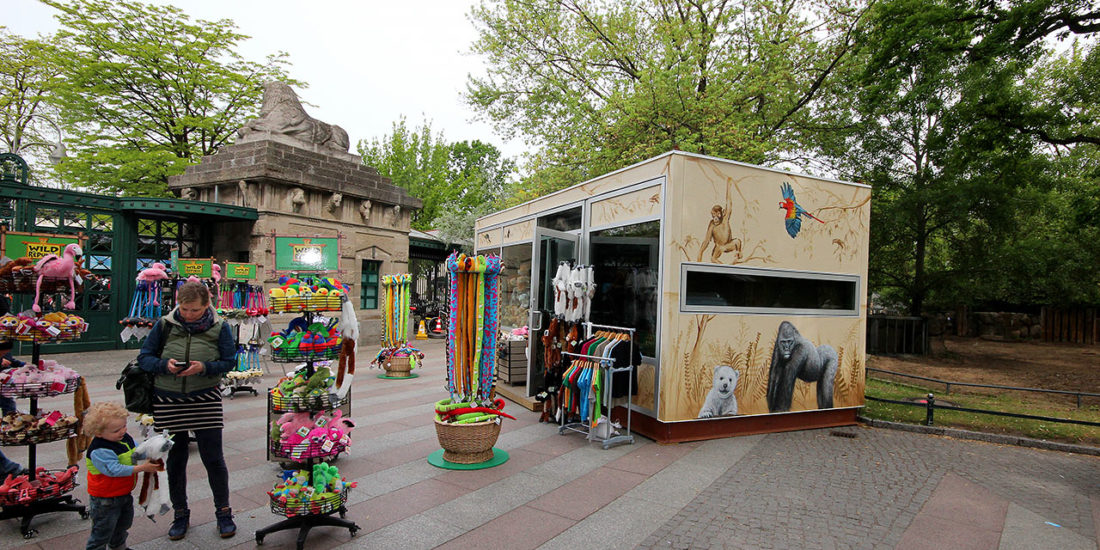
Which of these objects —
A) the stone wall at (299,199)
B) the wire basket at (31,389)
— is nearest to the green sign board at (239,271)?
the stone wall at (299,199)

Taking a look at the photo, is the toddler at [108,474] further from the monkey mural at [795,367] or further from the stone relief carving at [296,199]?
the stone relief carving at [296,199]

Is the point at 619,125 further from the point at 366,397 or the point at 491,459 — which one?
the point at 491,459

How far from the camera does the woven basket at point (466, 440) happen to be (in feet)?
18.5

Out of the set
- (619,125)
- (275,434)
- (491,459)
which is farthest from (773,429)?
(619,125)

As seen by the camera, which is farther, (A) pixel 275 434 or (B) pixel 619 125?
(B) pixel 619 125

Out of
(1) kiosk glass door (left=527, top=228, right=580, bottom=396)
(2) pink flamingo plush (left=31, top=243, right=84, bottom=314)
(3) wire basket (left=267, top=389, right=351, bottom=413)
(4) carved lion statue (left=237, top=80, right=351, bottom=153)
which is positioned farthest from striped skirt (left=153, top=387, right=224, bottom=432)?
(4) carved lion statue (left=237, top=80, right=351, bottom=153)

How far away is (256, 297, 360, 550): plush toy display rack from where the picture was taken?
3867 millimetres

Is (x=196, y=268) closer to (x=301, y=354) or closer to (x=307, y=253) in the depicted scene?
(x=307, y=253)

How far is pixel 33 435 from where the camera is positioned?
162 inches

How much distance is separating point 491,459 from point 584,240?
3.65 metres

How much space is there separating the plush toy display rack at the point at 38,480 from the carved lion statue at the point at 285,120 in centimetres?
1227

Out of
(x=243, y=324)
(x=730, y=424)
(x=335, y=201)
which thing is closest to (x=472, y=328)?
(x=730, y=424)

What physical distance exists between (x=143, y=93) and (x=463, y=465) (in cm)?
2295

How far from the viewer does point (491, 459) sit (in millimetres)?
5934
